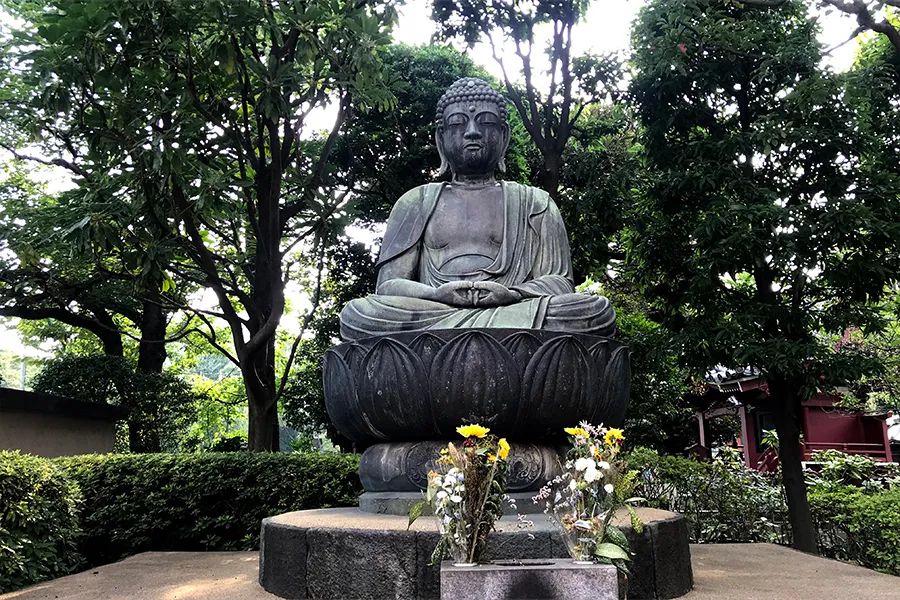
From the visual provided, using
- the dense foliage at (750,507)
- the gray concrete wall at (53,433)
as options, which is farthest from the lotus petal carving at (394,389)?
the gray concrete wall at (53,433)

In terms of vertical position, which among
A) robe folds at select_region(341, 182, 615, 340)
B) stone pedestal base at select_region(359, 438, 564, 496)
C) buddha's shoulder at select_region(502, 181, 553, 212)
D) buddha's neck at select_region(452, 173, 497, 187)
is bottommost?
stone pedestal base at select_region(359, 438, 564, 496)

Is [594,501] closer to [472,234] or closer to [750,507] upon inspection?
[472,234]

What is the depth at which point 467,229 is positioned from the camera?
5738 mm

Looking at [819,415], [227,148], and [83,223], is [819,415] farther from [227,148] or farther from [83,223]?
[83,223]

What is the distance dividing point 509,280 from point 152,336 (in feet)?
39.2

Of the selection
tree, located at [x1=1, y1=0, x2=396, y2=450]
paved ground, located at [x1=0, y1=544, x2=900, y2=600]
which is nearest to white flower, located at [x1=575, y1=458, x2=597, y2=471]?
paved ground, located at [x1=0, y1=544, x2=900, y2=600]

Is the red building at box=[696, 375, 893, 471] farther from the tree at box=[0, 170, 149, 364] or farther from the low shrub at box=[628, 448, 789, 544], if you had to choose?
the tree at box=[0, 170, 149, 364]

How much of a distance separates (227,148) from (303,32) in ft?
8.03

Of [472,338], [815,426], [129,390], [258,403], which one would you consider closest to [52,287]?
[129,390]

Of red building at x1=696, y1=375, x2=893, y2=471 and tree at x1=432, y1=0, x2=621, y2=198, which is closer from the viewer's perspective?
tree at x1=432, y1=0, x2=621, y2=198

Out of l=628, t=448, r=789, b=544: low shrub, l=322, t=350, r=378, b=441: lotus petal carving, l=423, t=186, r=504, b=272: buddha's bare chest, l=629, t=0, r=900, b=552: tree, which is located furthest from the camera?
l=628, t=448, r=789, b=544: low shrub

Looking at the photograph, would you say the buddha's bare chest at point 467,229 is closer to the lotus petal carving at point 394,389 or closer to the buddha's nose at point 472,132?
the buddha's nose at point 472,132

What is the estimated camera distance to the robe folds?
186 inches

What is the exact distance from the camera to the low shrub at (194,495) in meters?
7.28
